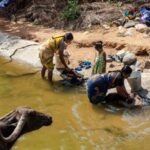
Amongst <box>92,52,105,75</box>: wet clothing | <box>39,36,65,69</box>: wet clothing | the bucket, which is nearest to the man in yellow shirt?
<box>39,36,65,69</box>: wet clothing

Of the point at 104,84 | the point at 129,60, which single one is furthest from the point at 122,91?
the point at 129,60

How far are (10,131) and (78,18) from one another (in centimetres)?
994

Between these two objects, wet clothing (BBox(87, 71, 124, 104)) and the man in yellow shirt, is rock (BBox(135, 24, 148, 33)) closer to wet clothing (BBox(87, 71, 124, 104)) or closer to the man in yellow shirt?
the man in yellow shirt

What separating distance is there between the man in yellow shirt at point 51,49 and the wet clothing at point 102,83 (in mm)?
1345

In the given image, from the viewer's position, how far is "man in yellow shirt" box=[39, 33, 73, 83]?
10133 millimetres

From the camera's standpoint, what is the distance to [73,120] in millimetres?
9031

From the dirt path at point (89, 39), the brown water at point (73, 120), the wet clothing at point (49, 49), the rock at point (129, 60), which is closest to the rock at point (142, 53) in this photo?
the dirt path at point (89, 39)

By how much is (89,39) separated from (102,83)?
4.06 m

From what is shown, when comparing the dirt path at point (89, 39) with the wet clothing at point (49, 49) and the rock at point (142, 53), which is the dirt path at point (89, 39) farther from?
the wet clothing at point (49, 49)

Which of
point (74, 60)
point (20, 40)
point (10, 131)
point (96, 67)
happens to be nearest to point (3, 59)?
point (20, 40)

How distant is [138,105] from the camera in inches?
366

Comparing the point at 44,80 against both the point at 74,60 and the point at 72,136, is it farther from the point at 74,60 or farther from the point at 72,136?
the point at 72,136

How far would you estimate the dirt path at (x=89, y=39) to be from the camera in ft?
38.8

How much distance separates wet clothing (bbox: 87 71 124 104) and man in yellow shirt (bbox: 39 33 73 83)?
134 cm
